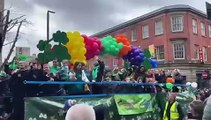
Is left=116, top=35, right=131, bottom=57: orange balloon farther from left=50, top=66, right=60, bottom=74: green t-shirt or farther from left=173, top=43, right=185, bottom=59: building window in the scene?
left=173, top=43, right=185, bottom=59: building window

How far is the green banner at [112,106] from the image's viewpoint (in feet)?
20.0

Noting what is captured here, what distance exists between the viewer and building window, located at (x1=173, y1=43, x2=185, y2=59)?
3400 centimetres

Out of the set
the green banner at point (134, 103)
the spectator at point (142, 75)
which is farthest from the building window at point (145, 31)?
the green banner at point (134, 103)

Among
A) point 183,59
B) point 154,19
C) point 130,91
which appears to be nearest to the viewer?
point 130,91

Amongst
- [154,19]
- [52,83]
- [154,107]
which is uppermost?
[154,19]

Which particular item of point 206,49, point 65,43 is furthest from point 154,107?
point 206,49

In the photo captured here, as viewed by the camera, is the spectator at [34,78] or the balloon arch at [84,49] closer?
the spectator at [34,78]

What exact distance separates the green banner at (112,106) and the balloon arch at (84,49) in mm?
1221

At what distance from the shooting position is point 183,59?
33688mm

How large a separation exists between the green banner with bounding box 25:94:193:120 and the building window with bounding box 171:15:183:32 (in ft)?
82.9

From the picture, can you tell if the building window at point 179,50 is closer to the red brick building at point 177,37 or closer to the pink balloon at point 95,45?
the red brick building at point 177,37

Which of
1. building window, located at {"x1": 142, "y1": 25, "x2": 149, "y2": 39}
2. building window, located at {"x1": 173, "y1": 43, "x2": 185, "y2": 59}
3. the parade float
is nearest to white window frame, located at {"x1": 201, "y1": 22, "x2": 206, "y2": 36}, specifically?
building window, located at {"x1": 173, "y1": 43, "x2": 185, "y2": 59}

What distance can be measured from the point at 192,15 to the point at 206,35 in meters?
4.09

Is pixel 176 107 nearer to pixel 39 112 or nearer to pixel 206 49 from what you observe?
pixel 39 112
